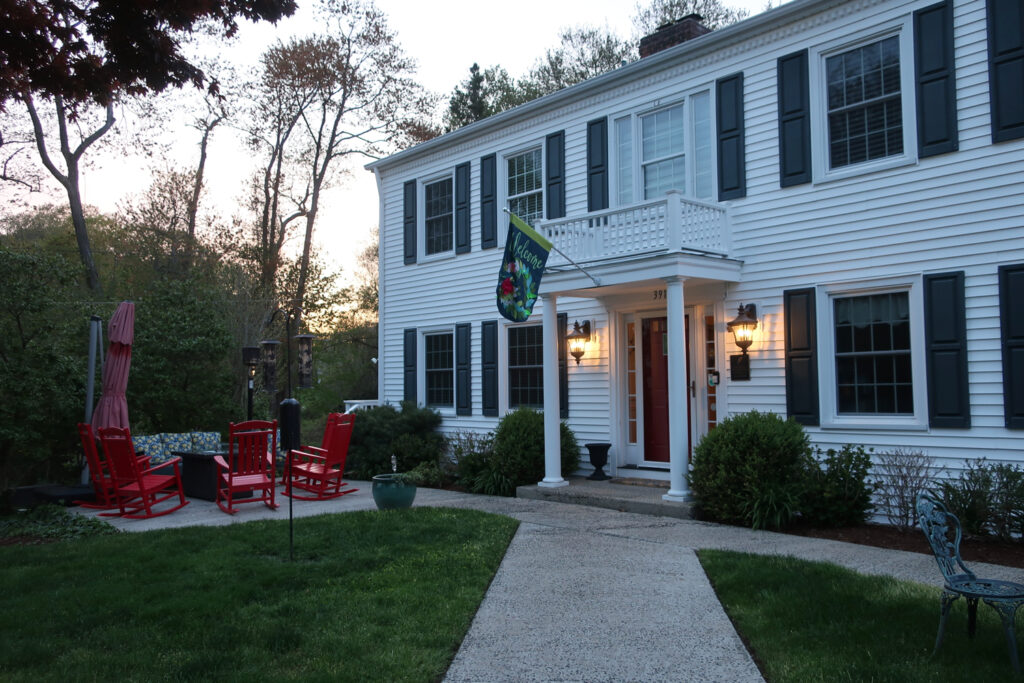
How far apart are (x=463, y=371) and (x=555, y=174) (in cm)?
376

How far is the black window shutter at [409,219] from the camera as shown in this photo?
579 inches

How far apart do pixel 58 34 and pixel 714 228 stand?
7.23m

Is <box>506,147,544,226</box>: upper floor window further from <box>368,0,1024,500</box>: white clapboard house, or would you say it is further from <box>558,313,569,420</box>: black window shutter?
<box>558,313,569,420</box>: black window shutter

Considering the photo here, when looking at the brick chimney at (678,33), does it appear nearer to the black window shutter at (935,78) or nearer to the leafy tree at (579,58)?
the black window shutter at (935,78)

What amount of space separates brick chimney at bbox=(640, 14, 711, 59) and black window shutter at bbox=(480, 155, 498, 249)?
3.28 metres

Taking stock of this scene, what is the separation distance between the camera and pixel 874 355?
8625mm

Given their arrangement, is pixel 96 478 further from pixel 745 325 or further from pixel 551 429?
pixel 745 325

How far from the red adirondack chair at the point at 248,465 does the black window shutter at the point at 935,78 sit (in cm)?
810

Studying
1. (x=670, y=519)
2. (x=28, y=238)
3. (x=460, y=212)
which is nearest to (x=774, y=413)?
(x=670, y=519)

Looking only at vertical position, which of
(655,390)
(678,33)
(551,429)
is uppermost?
(678,33)

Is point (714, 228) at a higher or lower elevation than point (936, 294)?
higher

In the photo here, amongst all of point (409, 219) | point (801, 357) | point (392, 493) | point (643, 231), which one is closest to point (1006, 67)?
point (801, 357)

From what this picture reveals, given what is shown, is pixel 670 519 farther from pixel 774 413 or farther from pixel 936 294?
pixel 936 294

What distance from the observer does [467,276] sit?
13500mm
